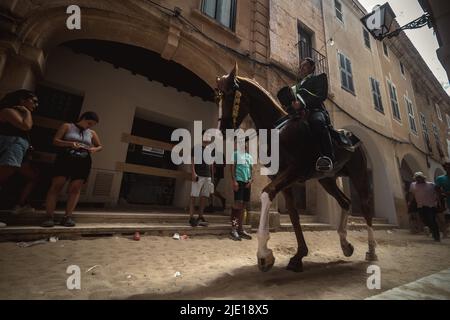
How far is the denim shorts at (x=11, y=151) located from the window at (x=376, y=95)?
575 inches

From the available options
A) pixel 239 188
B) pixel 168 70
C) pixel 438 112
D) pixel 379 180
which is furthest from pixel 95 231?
pixel 438 112

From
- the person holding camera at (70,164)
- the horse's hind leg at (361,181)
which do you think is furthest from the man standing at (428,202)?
the person holding camera at (70,164)

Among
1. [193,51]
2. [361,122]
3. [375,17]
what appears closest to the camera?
[193,51]

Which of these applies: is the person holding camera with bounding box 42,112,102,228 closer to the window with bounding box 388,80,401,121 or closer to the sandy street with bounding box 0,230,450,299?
the sandy street with bounding box 0,230,450,299

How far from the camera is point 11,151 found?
3.07 m

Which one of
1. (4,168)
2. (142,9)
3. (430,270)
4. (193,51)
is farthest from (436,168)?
(4,168)

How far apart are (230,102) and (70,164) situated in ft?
9.31

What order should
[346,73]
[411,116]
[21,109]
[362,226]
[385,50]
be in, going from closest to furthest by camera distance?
1. [21,109]
2. [362,226]
3. [346,73]
4. [385,50]
5. [411,116]

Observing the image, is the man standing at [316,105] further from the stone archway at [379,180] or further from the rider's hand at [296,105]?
the stone archway at [379,180]

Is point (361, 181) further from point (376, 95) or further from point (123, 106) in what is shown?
point (376, 95)

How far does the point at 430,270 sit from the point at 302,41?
9231 mm

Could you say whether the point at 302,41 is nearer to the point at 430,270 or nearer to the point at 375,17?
the point at 375,17

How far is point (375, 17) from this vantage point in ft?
22.8

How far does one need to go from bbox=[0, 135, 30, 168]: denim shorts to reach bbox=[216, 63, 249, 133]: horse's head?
3037mm
